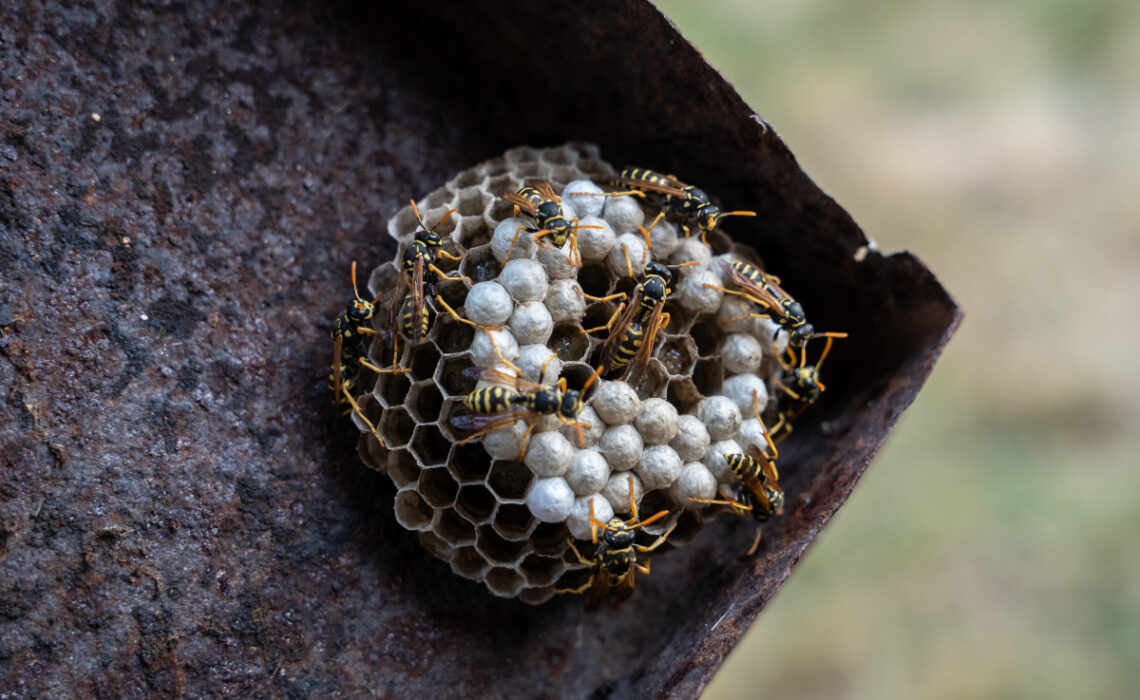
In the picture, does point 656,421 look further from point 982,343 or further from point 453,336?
point 982,343

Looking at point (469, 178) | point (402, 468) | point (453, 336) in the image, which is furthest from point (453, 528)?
point (469, 178)

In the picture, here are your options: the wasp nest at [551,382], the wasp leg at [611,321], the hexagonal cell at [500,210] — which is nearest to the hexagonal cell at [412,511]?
the wasp nest at [551,382]

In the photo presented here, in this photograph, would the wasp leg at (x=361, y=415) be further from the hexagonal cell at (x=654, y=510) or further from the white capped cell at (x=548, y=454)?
the hexagonal cell at (x=654, y=510)

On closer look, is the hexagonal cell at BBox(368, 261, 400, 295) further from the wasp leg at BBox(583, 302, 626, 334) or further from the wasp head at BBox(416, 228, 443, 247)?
the wasp leg at BBox(583, 302, 626, 334)

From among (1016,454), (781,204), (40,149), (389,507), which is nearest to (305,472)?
(389,507)

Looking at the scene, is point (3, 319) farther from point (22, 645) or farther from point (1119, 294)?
point (1119, 294)

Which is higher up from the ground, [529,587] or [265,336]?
[265,336]

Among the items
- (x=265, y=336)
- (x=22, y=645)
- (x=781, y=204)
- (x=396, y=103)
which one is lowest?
(x=22, y=645)
